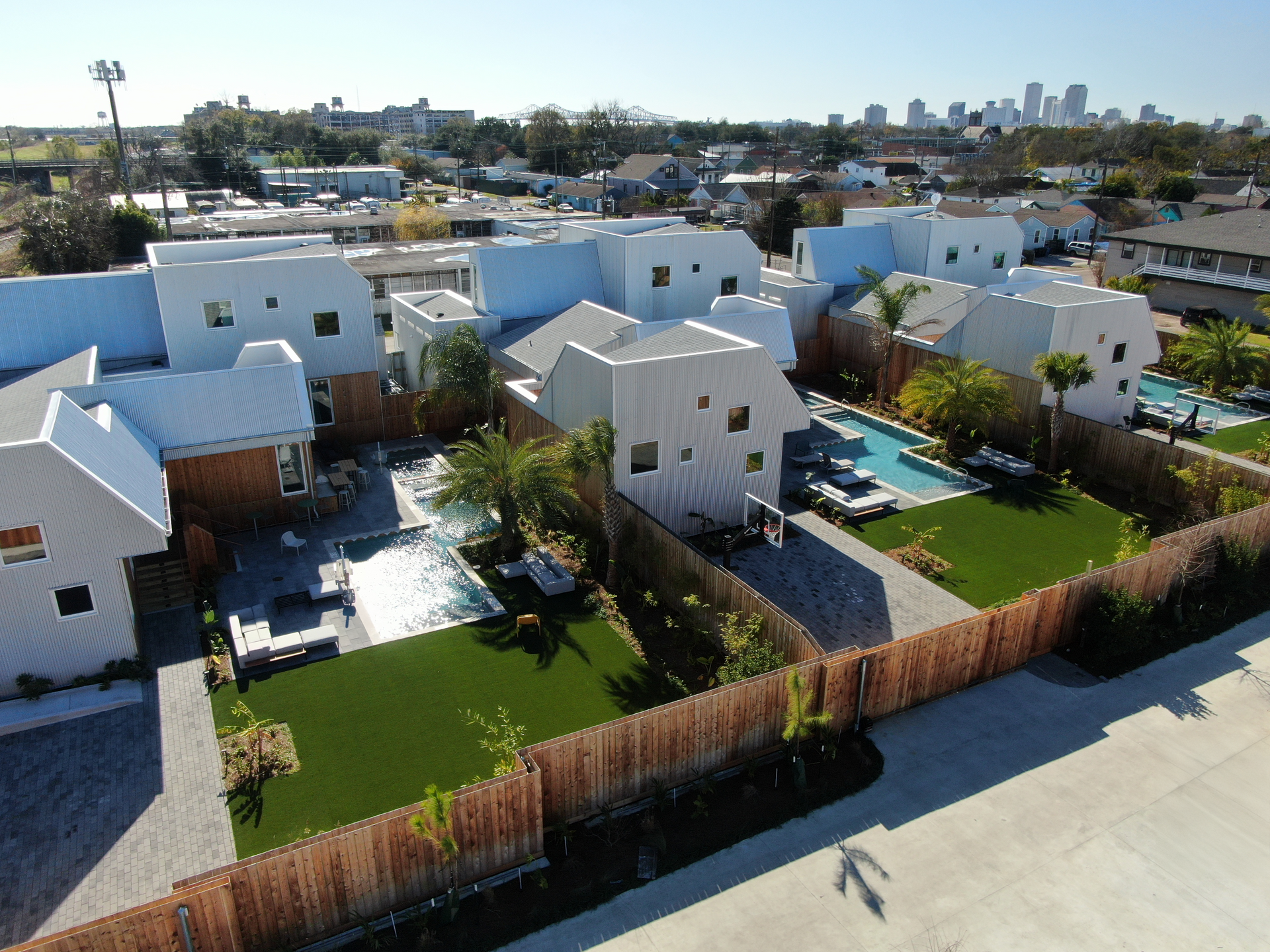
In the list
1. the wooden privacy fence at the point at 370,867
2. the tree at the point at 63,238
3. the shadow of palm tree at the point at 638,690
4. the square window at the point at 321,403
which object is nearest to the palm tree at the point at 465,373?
the square window at the point at 321,403

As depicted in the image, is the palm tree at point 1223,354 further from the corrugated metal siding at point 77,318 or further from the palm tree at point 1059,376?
the corrugated metal siding at point 77,318

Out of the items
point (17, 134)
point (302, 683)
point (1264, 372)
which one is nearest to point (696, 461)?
point (302, 683)

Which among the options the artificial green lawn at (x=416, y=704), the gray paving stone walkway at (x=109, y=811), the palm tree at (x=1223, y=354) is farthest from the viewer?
the palm tree at (x=1223, y=354)

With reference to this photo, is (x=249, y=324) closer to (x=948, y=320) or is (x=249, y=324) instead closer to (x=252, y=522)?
(x=252, y=522)

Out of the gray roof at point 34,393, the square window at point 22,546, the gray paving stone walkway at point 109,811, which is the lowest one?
the gray paving stone walkway at point 109,811

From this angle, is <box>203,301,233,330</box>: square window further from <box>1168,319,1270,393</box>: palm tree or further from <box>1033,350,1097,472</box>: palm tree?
<box>1168,319,1270,393</box>: palm tree

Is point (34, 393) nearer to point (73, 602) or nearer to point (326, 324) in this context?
point (73, 602)
